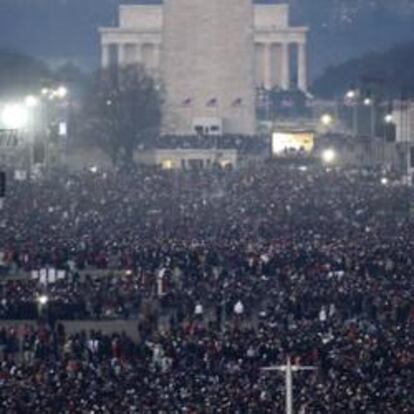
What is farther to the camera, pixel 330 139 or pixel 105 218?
pixel 330 139

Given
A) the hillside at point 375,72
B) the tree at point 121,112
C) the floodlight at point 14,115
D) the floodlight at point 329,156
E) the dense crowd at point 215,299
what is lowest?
the dense crowd at point 215,299

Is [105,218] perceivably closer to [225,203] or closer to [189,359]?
[225,203]

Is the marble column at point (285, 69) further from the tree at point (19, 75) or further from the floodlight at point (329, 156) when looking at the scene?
the floodlight at point (329, 156)

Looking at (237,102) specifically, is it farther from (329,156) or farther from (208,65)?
(329,156)

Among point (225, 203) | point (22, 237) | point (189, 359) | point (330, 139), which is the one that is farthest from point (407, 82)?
point (189, 359)

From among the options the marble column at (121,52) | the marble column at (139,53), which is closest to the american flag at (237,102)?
the marble column at (139,53)

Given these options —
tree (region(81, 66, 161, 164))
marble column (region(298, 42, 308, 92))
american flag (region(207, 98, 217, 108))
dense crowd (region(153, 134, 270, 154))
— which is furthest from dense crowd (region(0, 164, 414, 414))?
marble column (region(298, 42, 308, 92))

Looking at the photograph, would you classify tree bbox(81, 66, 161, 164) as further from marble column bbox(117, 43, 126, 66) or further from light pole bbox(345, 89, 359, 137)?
marble column bbox(117, 43, 126, 66)

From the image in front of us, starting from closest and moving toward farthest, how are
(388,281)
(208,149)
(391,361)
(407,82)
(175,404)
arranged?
1. (175,404)
2. (391,361)
3. (388,281)
4. (208,149)
5. (407,82)
